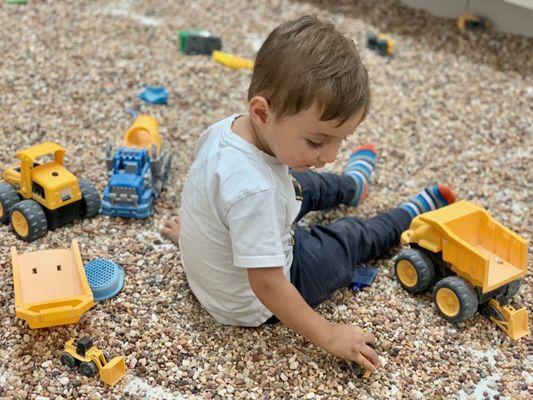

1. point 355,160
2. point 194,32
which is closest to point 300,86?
point 355,160

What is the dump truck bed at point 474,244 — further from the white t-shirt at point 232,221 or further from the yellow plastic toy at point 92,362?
the yellow plastic toy at point 92,362

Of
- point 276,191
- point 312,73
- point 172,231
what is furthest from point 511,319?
point 172,231

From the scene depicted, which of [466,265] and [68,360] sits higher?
[466,265]

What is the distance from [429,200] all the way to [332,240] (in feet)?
2.11

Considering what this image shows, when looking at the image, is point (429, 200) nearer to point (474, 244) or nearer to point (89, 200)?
point (474, 244)

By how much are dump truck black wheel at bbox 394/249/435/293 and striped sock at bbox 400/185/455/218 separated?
37 centimetres

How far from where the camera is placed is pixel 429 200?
115 inches

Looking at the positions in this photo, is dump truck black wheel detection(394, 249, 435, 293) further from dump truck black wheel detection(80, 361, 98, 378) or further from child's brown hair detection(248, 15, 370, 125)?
dump truck black wheel detection(80, 361, 98, 378)

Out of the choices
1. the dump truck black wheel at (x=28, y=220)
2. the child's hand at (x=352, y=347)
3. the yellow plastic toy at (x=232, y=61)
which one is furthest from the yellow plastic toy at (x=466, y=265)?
the yellow plastic toy at (x=232, y=61)

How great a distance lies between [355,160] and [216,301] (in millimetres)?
1245

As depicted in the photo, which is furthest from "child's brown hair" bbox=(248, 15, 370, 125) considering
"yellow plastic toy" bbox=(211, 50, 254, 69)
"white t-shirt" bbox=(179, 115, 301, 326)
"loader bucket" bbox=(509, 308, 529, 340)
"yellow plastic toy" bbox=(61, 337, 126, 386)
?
"yellow plastic toy" bbox=(211, 50, 254, 69)

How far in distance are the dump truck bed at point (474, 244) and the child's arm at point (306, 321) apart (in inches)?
17.0

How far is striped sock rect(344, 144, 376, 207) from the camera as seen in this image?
119 inches

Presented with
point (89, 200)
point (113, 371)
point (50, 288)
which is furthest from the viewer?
point (89, 200)
